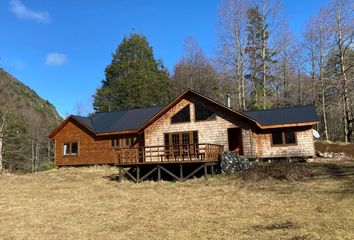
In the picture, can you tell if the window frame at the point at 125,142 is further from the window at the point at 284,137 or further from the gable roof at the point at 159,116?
the window at the point at 284,137

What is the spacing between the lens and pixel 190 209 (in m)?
12.9

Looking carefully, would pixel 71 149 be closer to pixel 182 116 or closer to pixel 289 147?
pixel 182 116

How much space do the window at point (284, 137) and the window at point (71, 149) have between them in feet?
56.4

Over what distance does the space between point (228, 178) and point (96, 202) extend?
743 cm

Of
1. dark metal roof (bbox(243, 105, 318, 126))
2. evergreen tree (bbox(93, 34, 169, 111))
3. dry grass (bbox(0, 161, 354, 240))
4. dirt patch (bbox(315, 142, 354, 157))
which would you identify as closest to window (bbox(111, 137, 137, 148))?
dry grass (bbox(0, 161, 354, 240))

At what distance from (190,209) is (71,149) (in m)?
21.3

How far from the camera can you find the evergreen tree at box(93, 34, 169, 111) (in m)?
46.9

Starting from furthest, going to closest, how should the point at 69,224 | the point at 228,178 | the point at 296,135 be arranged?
the point at 296,135
the point at 228,178
the point at 69,224

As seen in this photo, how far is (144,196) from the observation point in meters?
16.4

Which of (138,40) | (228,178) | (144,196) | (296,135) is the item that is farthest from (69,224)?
(138,40)

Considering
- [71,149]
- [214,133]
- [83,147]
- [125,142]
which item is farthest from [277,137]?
[71,149]

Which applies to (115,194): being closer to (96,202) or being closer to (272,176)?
(96,202)

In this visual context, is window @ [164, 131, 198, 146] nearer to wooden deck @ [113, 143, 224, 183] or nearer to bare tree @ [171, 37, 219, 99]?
wooden deck @ [113, 143, 224, 183]

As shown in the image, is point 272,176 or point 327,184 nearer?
point 327,184
